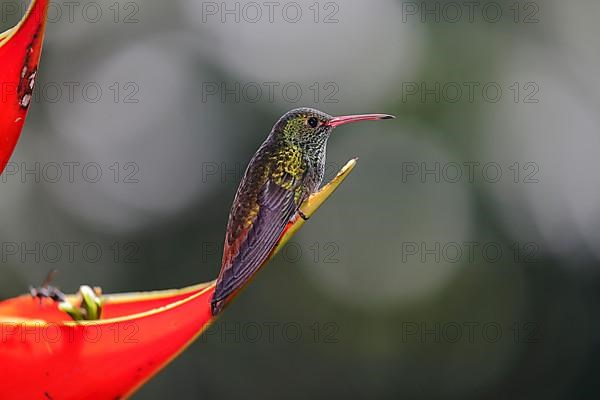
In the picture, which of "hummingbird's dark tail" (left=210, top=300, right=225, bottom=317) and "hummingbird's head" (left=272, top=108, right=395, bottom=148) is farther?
"hummingbird's head" (left=272, top=108, right=395, bottom=148)

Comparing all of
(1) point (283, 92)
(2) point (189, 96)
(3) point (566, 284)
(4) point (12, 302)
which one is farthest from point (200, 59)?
(4) point (12, 302)

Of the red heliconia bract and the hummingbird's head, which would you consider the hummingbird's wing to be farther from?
the red heliconia bract

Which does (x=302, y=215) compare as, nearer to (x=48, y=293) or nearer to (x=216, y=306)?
(x=216, y=306)

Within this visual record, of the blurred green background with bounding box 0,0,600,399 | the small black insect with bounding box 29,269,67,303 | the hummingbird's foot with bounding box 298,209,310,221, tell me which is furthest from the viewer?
the blurred green background with bounding box 0,0,600,399

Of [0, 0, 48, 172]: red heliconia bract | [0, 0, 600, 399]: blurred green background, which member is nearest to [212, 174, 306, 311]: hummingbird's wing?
[0, 0, 48, 172]: red heliconia bract

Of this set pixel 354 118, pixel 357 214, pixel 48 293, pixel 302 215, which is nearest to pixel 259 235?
pixel 302 215

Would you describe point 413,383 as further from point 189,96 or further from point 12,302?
point 12,302

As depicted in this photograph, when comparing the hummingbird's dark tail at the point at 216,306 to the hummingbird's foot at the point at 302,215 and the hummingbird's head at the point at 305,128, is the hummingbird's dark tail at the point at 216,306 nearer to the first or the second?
the hummingbird's foot at the point at 302,215

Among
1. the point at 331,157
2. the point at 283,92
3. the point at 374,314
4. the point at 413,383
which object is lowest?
the point at 413,383
